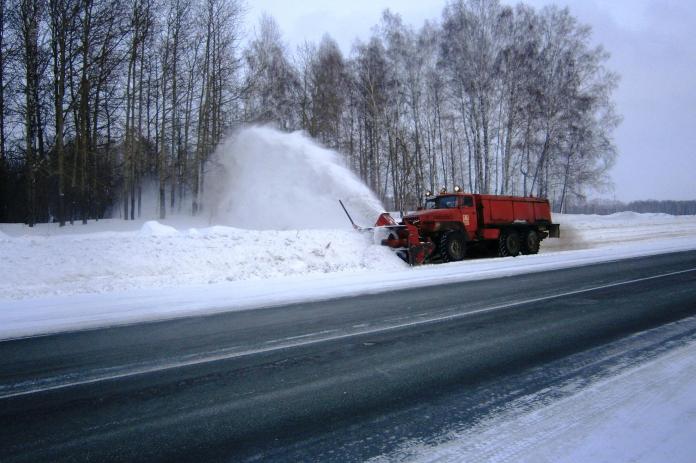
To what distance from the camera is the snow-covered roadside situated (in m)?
2.79

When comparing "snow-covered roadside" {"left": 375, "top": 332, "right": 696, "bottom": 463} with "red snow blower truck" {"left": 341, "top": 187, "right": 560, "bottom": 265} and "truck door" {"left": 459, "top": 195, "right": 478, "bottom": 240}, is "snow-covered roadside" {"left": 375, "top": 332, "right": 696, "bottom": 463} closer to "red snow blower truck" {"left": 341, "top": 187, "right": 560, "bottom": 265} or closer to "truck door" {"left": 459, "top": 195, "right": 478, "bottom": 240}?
"red snow blower truck" {"left": 341, "top": 187, "right": 560, "bottom": 265}

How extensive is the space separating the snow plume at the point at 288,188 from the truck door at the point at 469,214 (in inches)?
132

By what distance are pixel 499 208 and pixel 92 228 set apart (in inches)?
747

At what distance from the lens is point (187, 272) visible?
38.1ft

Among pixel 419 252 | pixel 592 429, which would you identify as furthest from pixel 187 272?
pixel 592 429

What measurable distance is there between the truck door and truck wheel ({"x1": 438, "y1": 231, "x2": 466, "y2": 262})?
0.64 m

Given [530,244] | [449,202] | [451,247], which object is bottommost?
[530,244]

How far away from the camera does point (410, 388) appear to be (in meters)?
3.95

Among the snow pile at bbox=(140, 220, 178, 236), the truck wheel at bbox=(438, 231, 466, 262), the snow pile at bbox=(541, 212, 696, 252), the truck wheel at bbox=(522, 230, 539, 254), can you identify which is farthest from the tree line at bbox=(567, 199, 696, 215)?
the snow pile at bbox=(140, 220, 178, 236)

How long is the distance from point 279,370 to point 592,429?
270 cm

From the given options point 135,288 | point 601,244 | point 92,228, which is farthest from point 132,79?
point 601,244

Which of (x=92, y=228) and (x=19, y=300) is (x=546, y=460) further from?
(x=92, y=228)

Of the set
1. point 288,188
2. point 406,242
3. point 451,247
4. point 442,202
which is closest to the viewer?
point 406,242

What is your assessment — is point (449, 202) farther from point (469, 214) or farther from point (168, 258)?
point (168, 258)
